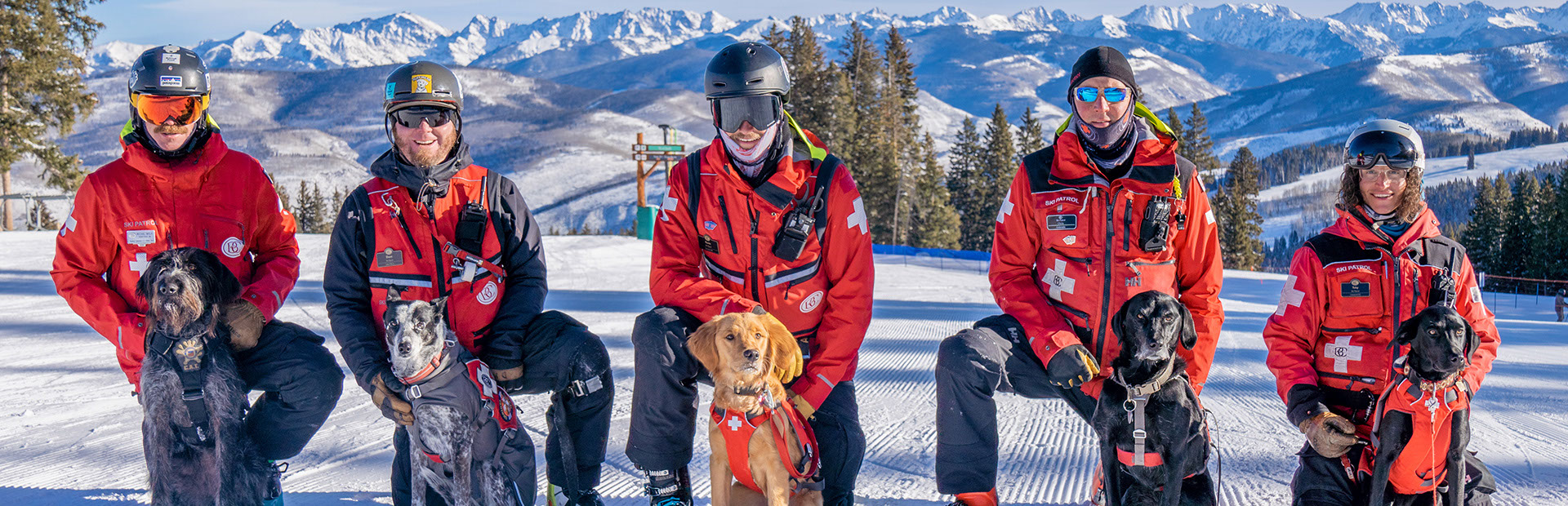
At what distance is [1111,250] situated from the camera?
3641mm

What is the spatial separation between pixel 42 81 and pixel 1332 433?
122ft

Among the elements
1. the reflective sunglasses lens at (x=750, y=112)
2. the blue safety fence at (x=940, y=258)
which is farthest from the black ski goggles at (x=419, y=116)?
the blue safety fence at (x=940, y=258)

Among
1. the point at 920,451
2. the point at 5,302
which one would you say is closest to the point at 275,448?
the point at 920,451

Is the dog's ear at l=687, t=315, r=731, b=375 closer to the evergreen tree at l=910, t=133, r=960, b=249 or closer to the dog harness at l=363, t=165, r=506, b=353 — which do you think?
the dog harness at l=363, t=165, r=506, b=353

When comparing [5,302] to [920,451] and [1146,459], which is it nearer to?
[920,451]

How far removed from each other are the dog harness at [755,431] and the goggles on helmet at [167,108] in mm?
2778

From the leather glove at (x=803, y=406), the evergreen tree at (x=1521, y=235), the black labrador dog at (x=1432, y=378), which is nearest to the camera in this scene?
the black labrador dog at (x=1432, y=378)

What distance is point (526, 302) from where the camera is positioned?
3.95 metres

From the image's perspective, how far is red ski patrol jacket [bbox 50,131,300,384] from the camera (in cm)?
390

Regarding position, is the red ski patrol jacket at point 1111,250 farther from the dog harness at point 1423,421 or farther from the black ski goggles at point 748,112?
the black ski goggles at point 748,112

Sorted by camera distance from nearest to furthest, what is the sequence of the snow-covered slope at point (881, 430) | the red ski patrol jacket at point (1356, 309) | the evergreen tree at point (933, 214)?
1. the red ski patrol jacket at point (1356, 309)
2. the snow-covered slope at point (881, 430)
3. the evergreen tree at point (933, 214)

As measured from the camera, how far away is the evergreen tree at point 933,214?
40.0 metres

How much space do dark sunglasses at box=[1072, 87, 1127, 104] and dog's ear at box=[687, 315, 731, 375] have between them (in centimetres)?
181

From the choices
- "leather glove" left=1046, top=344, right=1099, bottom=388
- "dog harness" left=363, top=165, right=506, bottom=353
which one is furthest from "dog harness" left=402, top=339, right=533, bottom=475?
"leather glove" left=1046, top=344, right=1099, bottom=388
